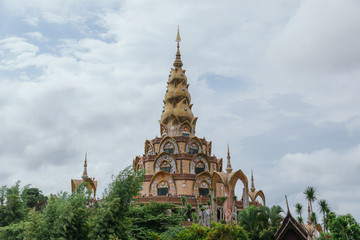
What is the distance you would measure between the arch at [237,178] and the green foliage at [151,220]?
950cm

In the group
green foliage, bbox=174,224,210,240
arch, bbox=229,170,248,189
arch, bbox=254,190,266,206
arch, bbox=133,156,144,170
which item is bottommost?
green foliage, bbox=174,224,210,240

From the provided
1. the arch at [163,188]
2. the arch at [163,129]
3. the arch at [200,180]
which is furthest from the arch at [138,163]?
the arch at [200,180]

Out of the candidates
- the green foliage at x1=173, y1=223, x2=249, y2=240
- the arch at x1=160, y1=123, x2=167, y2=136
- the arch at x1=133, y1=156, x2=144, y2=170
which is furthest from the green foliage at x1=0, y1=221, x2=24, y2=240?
the arch at x1=160, y1=123, x2=167, y2=136

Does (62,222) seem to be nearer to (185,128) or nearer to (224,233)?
(224,233)

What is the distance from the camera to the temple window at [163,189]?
47500 mm

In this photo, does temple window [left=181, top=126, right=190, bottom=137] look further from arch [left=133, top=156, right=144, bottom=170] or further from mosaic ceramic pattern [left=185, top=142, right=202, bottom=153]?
arch [left=133, top=156, right=144, bottom=170]

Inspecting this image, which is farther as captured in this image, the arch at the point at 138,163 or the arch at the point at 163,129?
the arch at the point at 163,129

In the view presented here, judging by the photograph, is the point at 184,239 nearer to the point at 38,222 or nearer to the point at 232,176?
the point at 38,222

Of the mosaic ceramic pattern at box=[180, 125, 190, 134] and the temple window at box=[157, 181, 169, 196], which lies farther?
the mosaic ceramic pattern at box=[180, 125, 190, 134]

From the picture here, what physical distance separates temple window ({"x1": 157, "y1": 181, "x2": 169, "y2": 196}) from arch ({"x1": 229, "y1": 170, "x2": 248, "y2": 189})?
750cm

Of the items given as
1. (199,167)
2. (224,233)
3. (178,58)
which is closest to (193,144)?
(199,167)

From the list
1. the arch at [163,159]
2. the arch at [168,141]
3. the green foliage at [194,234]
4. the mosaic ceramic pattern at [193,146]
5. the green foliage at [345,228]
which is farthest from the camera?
the mosaic ceramic pattern at [193,146]

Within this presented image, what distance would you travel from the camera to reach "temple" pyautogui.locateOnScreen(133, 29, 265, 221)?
44.4m

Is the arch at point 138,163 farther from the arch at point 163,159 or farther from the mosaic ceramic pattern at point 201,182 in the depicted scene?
the mosaic ceramic pattern at point 201,182
